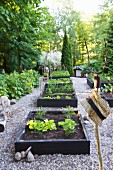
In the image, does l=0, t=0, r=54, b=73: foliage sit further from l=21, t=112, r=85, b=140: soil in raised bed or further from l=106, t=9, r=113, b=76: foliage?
l=21, t=112, r=85, b=140: soil in raised bed

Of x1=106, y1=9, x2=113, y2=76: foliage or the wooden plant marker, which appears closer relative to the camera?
the wooden plant marker

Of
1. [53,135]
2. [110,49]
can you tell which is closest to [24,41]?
[110,49]

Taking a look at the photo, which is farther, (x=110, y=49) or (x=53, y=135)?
(x=110, y=49)

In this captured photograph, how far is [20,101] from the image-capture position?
606 cm

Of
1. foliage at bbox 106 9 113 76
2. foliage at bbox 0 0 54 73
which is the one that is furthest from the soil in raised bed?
foliage at bbox 106 9 113 76

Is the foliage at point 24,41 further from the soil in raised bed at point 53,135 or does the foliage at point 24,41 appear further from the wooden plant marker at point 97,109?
the wooden plant marker at point 97,109

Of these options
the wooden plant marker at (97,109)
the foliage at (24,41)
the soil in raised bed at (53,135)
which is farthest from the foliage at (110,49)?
the wooden plant marker at (97,109)

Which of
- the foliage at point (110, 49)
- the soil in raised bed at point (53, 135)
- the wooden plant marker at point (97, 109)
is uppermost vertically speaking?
the foliage at point (110, 49)

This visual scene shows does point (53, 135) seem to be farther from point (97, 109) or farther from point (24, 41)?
point (24, 41)

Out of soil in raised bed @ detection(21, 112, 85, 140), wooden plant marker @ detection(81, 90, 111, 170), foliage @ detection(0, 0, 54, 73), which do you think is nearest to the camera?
wooden plant marker @ detection(81, 90, 111, 170)

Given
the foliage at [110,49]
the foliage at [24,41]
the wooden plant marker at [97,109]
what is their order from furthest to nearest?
the foliage at [110,49] < the foliage at [24,41] < the wooden plant marker at [97,109]

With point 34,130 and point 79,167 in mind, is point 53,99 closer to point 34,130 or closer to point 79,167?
point 34,130

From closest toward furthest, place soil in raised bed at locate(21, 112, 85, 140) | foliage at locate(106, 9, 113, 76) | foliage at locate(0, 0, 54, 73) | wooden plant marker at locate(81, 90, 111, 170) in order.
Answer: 1. wooden plant marker at locate(81, 90, 111, 170)
2. soil in raised bed at locate(21, 112, 85, 140)
3. foliage at locate(0, 0, 54, 73)
4. foliage at locate(106, 9, 113, 76)

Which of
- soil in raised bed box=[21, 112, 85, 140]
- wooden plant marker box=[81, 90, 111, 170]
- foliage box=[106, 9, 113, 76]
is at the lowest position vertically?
soil in raised bed box=[21, 112, 85, 140]
